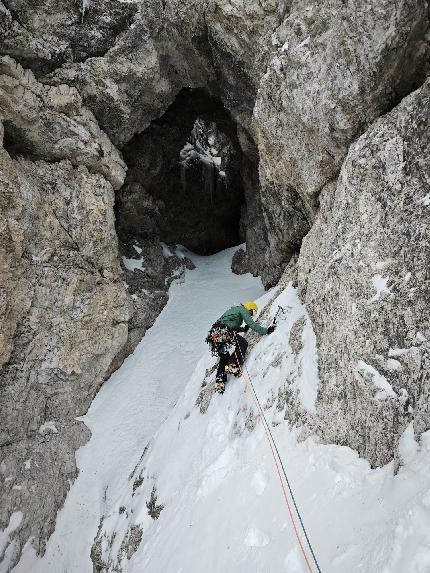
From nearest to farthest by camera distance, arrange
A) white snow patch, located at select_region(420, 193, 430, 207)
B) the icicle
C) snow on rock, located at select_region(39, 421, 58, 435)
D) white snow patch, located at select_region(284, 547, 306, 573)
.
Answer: white snow patch, located at select_region(284, 547, 306, 573) < white snow patch, located at select_region(420, 193, 430, 207) < snow on rock, located at select_region(39, 421, 58, 435) < the icicle

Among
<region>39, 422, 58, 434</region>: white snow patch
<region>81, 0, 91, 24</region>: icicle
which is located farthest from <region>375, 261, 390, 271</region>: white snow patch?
<region>81, 0, 91, 24</region>: icicle

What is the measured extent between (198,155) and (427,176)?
887 inches

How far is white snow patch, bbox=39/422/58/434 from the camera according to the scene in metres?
14.3

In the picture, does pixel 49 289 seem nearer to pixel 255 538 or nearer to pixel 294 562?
pixel 255 538

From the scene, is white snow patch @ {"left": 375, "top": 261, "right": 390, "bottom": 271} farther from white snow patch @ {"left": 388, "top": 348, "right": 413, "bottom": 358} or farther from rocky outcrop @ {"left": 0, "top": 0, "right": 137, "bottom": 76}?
rocky outcrop @ {"left": 0, "top": 0, "right": 137, "bottom": 76}

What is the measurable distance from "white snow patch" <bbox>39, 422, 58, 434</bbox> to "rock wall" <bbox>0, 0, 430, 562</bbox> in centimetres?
4

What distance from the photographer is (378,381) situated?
17.6 feet

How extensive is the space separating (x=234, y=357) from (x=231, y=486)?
388 centimetres

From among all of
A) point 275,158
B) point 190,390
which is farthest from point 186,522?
point 275,158

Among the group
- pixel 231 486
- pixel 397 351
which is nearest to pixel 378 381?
pixel 397 351

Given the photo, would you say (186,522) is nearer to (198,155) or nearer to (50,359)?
(50,359)

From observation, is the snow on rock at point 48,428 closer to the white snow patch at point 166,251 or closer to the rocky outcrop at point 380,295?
the rocky outcrop at point 380,295

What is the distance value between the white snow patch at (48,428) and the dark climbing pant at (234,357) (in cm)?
821

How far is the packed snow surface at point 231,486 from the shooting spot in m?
4.12
